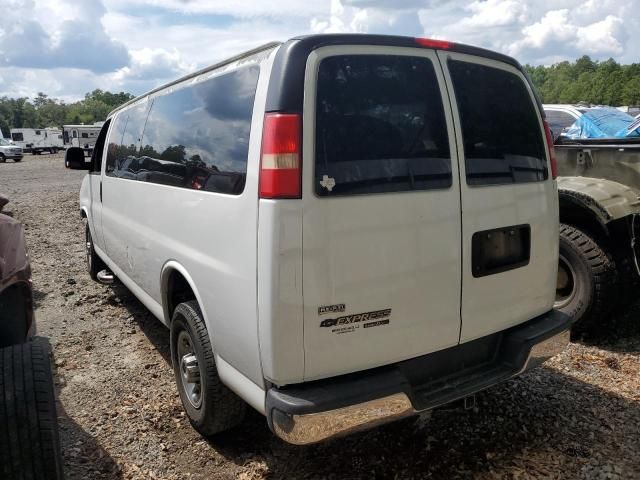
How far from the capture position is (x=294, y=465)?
293cm

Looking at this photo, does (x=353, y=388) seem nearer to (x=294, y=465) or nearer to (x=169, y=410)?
(x=294, y=465)

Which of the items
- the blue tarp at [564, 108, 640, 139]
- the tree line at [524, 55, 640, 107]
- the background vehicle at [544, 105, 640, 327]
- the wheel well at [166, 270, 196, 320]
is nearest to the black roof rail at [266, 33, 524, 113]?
the wheel well at [166, 270, 196, 320]

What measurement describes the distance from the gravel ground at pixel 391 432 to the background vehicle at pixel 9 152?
3843 centimetres

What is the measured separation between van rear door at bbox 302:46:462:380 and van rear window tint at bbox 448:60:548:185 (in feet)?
0.45

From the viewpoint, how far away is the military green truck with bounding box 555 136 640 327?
166 inches

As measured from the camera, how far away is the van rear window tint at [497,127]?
261 centimetres

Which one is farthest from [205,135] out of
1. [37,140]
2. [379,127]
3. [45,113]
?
[45,113]

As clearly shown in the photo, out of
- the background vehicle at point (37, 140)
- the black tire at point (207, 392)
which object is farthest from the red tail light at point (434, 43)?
the background vehicle at point (37, 140)

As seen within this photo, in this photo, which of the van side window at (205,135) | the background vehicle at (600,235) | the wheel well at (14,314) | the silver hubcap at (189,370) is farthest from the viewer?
the background vehicle at (600,235)

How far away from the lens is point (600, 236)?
14.3ft

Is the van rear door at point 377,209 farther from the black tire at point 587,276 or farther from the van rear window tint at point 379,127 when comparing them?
the black tire at point 587,276

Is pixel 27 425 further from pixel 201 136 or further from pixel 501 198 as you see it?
pixel 501 198

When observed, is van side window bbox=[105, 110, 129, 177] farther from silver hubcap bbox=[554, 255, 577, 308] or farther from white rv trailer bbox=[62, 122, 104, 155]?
white rv trailer bbox=[62, 122, 104, 155]

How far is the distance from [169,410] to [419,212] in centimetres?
225
